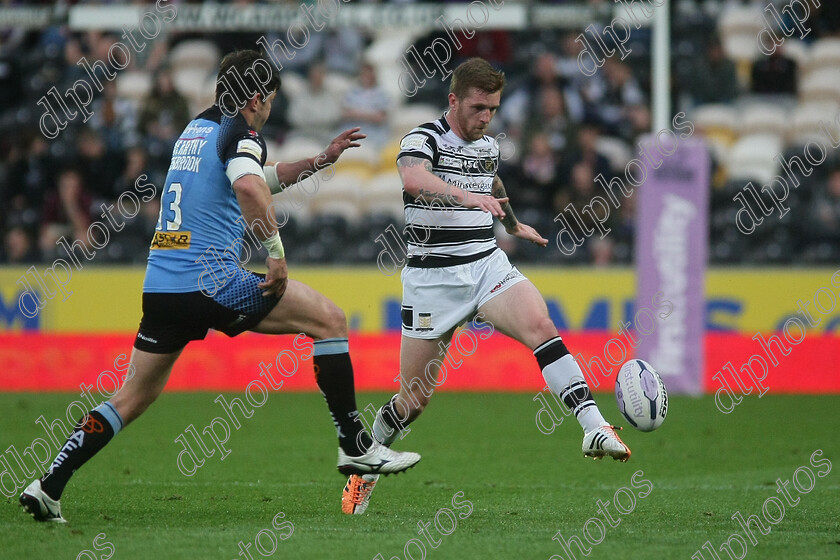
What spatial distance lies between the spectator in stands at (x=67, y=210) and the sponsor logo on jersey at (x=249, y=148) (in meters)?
9.79

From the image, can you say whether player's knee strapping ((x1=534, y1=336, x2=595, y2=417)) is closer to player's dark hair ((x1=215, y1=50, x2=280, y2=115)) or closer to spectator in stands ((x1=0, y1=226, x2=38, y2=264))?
player's dark hair ((x1=215, y1=50, x2=280, y2=115))

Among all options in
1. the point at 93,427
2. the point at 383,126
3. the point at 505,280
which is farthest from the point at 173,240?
the point at 383,126

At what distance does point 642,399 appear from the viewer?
5.56 meters

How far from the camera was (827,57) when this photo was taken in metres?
17.2

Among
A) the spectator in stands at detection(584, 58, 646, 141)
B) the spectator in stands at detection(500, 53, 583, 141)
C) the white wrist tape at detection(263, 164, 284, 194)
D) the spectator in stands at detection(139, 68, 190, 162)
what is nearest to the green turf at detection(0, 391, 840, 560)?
the white wrist tape at detection(263, 164, 284, 194)

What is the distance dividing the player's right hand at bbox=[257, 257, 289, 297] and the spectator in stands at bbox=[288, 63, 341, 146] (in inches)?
428

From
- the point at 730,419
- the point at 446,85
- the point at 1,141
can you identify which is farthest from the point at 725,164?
the point at 1,141

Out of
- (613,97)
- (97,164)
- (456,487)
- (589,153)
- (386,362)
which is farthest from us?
(613,97)

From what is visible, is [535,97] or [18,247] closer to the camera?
[18,247]

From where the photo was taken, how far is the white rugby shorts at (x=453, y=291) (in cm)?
601

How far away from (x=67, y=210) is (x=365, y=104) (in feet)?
14.9

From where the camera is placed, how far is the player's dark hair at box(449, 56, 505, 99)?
586 centimetres

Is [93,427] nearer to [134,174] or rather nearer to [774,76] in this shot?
[134,174]

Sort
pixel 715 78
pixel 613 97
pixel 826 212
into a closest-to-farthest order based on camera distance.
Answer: pixel 826 212
pixel 613 97
pixel 715 78
